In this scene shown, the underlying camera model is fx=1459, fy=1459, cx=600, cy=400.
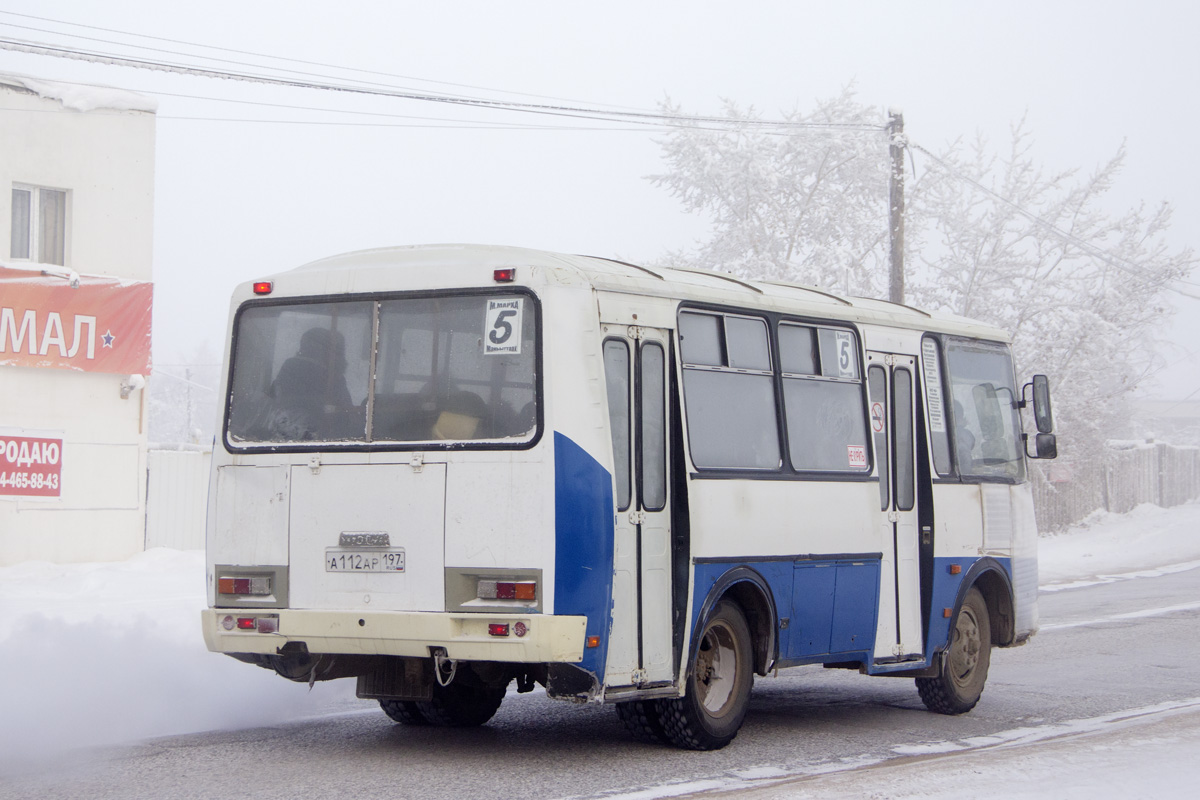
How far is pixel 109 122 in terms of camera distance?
71.1ft

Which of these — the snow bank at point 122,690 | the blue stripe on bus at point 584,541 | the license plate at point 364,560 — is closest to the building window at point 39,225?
the snow bank at point 122,690

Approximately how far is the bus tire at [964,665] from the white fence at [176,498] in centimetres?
1504

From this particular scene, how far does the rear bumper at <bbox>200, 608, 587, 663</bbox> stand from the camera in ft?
24.2

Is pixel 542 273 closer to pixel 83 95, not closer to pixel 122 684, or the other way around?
pixel 122 684

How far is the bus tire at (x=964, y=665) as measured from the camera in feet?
35.4

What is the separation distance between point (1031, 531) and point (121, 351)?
14.4 metres

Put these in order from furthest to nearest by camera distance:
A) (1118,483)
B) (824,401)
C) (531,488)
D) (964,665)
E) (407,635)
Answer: (1118,483) < (964,665) < (824,401) < (407,635) < (531,488)

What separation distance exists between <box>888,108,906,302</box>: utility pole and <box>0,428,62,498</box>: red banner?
1324cm

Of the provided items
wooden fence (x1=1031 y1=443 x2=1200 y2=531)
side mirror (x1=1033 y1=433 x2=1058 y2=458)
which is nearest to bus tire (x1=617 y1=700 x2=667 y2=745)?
side mirror (x1=1033 y1=433 x2=1058 y2=458)

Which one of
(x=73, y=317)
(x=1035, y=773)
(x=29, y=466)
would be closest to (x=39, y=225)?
(x=73, y=317)

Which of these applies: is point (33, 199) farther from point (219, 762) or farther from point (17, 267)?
point (219, 762)

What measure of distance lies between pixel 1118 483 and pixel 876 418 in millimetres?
31921

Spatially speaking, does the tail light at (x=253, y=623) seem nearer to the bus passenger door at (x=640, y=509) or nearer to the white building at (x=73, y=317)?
the bus passenger door at (x=640, y=509)

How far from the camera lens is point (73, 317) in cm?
2103
